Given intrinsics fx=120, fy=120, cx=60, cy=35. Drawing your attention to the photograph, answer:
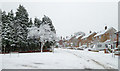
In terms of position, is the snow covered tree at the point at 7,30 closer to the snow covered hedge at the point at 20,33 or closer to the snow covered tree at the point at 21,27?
the snow covered hedge at the point at 20,33

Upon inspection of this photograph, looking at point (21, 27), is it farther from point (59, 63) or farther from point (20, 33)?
point (59, 63)

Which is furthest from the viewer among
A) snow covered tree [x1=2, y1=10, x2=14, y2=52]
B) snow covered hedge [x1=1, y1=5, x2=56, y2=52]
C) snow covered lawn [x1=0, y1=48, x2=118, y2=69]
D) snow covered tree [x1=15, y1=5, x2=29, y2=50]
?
snow covered tree [x1=15, y1=5, x2=29, y2=50]

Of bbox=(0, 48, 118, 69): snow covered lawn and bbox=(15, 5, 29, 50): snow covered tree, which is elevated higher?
bbox=(15, 5, 29, 50): snow covered tree

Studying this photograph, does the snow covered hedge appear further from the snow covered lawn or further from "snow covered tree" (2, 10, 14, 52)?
the snow covered lawn

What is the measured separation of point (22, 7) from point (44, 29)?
10448 mm

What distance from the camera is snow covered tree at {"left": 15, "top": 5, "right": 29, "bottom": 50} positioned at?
3206cm

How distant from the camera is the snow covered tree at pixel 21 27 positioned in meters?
32.1

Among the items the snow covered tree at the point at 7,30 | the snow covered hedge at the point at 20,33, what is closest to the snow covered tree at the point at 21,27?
the snow covered hedge at the point at 20,33

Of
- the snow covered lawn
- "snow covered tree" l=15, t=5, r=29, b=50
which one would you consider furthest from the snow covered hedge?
the snow covered lawn

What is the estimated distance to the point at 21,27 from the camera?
33.0m

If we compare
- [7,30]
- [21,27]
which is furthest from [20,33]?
[7,30]

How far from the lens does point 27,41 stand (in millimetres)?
34406

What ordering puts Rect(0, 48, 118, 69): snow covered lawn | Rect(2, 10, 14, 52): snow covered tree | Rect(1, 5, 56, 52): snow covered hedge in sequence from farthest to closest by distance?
1. Rect(1, 5, 56, 52): snow covered hedge
2. Rect(2, 10, 14, 52): snow covered tree
3. Rect(0, 48, 118, 69): snow covered lawn

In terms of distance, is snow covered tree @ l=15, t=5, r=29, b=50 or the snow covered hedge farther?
snow covered tree @ l=15, t=5, r=29, b=50
